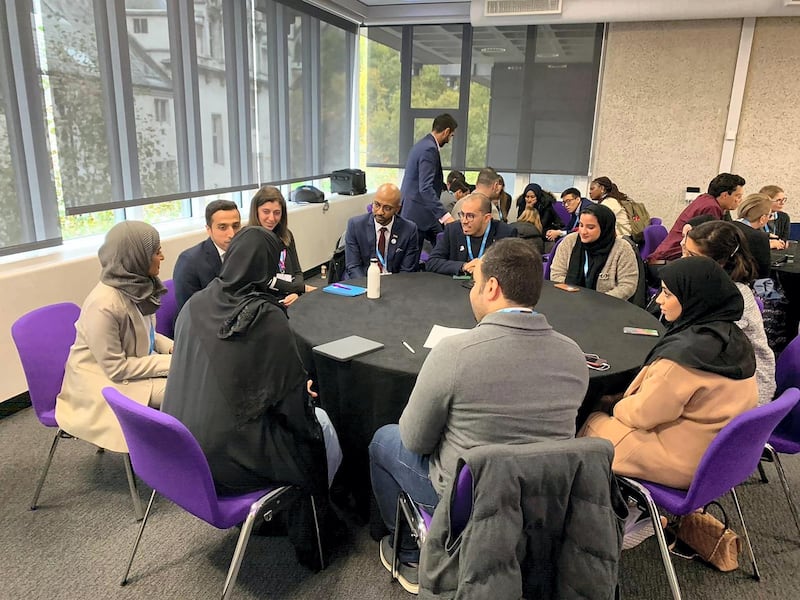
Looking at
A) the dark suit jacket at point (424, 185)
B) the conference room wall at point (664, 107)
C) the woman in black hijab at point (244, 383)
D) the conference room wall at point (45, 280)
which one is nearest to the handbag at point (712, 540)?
the woman in black hijab at point (244, 383)

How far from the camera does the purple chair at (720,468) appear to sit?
1563 millimetres

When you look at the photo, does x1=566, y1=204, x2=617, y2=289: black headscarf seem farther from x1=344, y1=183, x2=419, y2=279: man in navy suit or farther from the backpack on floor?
the backpack on floor

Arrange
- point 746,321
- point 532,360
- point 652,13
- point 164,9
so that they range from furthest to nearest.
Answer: point 652,13
point 164,9
point 746,321
point 532,360

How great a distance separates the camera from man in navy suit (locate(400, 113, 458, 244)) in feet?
15.4

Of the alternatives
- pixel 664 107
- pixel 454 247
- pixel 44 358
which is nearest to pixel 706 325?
pixel 454 247

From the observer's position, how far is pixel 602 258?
3320mm

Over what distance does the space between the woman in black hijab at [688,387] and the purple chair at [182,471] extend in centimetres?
112

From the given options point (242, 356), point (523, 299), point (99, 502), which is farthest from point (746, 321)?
point (99, 502)

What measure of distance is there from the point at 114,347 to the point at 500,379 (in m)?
1.55

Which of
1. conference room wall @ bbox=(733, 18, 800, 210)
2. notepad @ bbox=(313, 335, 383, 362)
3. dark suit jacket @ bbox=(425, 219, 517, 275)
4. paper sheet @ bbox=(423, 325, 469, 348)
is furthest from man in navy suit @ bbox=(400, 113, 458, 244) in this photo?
conference room wall @ bbox=(733, 18, 800, 210)

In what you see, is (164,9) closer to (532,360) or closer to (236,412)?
(236,412)

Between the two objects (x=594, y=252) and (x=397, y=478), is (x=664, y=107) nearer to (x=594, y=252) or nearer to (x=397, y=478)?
(x=594, y=252)

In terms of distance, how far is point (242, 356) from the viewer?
163cm

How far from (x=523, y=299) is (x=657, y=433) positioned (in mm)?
678
